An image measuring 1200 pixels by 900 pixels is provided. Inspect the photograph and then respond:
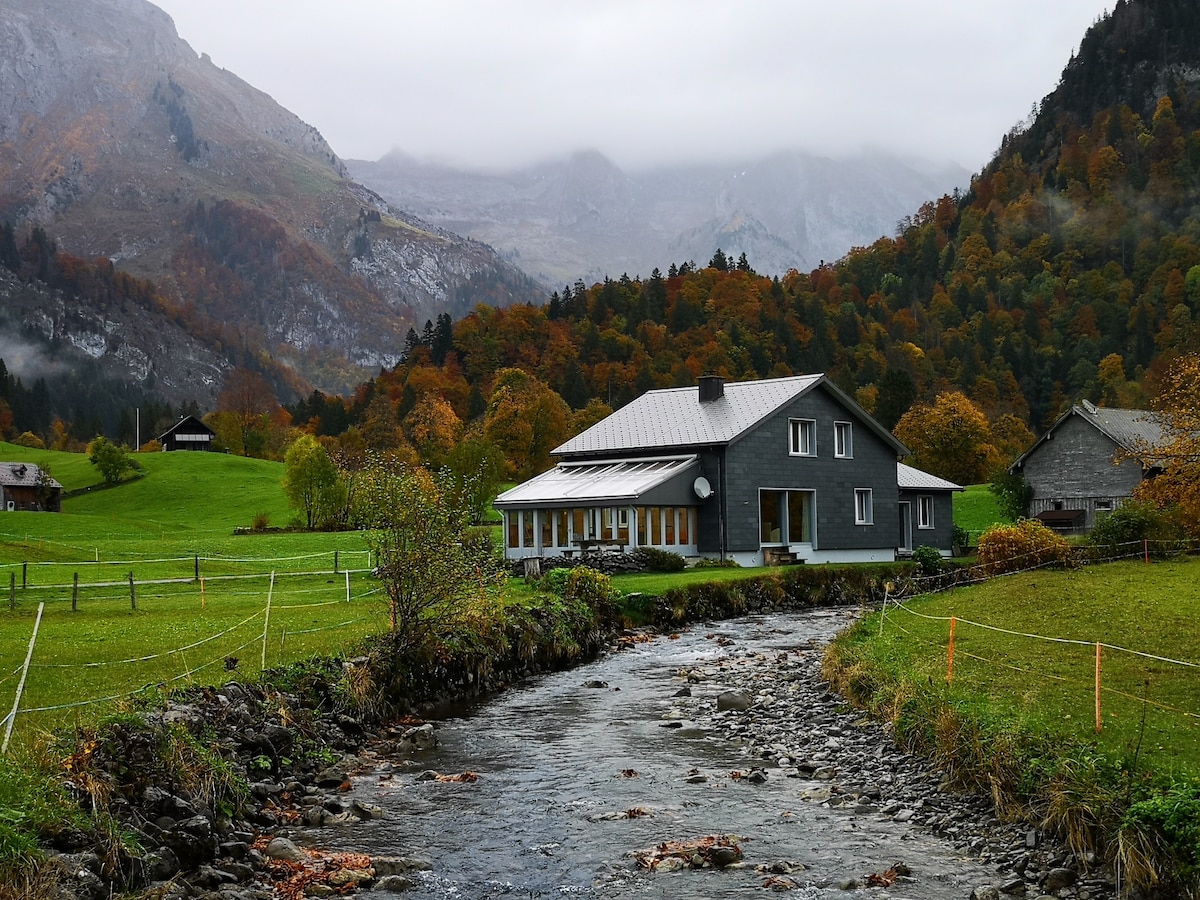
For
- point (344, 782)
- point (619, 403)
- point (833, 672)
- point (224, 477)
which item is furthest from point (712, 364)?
point (344, 782)

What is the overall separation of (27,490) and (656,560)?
5896 cm

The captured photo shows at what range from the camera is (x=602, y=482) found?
45.4 m

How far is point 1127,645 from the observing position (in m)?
19.4

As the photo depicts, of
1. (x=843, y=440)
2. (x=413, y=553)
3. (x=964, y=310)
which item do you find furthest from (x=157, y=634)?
(x=964, y=310)

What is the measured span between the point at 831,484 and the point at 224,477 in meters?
59.2

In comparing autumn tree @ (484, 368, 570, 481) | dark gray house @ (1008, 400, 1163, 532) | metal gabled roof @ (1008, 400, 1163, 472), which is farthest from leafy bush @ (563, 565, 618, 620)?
autumn tree @ (484, 368, 570, 481)

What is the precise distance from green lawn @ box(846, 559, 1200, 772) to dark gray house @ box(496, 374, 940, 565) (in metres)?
13.3

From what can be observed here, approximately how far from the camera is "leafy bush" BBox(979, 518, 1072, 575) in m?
39.6

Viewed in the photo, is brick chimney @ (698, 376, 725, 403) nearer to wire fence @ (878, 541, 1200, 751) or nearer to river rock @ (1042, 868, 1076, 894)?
wire fence @ (878, 541, 1200, 751)

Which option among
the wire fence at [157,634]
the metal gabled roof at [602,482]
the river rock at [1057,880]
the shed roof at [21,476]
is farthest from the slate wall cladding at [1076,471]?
the shed roof at [21,476]

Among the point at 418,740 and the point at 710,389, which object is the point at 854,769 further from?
the point at 710,389

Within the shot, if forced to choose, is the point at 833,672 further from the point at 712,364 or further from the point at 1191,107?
the point at 1191,107

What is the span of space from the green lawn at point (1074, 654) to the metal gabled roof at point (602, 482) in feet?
44.3

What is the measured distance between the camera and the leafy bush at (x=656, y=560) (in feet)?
136
